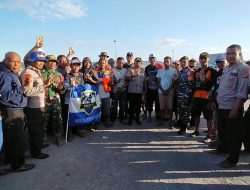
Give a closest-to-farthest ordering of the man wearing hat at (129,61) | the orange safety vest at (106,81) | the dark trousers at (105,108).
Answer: the orange safety vest at (106,81) → the dark trousers at (105,108) → the man wearing hat at (129,61)

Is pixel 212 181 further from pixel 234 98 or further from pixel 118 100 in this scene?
pixel 118 100

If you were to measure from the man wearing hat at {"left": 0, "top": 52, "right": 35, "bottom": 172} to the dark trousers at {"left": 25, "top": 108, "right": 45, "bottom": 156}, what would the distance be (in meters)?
0.50

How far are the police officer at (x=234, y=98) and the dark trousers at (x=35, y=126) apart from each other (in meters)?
3.81

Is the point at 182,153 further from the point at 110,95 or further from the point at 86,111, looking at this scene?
the point at 110,95

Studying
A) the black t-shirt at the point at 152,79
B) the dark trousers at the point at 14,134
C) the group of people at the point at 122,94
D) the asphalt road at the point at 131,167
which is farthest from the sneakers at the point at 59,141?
the black t-shirt at the point at 152,79

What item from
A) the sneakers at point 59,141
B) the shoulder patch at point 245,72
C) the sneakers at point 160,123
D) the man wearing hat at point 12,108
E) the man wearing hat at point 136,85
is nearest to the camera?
the man wearing hat at point 12,108

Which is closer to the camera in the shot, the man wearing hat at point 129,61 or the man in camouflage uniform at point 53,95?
the man in camouflage uniform at point 53,95

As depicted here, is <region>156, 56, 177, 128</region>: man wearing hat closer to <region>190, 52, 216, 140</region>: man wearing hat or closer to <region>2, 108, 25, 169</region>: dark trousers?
<region>190, 52, 216, 140</region>: man wearing hat

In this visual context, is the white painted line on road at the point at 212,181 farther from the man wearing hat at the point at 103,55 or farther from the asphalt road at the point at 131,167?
the man wearing hat at the point at 103,55

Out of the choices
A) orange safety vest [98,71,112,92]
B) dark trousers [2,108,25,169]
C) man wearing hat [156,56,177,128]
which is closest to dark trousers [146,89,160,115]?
man wearing hat [156,56,177,128]

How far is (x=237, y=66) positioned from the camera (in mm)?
4699

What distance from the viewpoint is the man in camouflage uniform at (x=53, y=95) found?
6.04 metres

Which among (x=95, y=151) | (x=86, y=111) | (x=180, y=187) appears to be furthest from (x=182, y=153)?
(x=86, y=111)

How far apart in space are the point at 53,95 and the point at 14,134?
6.17ft
